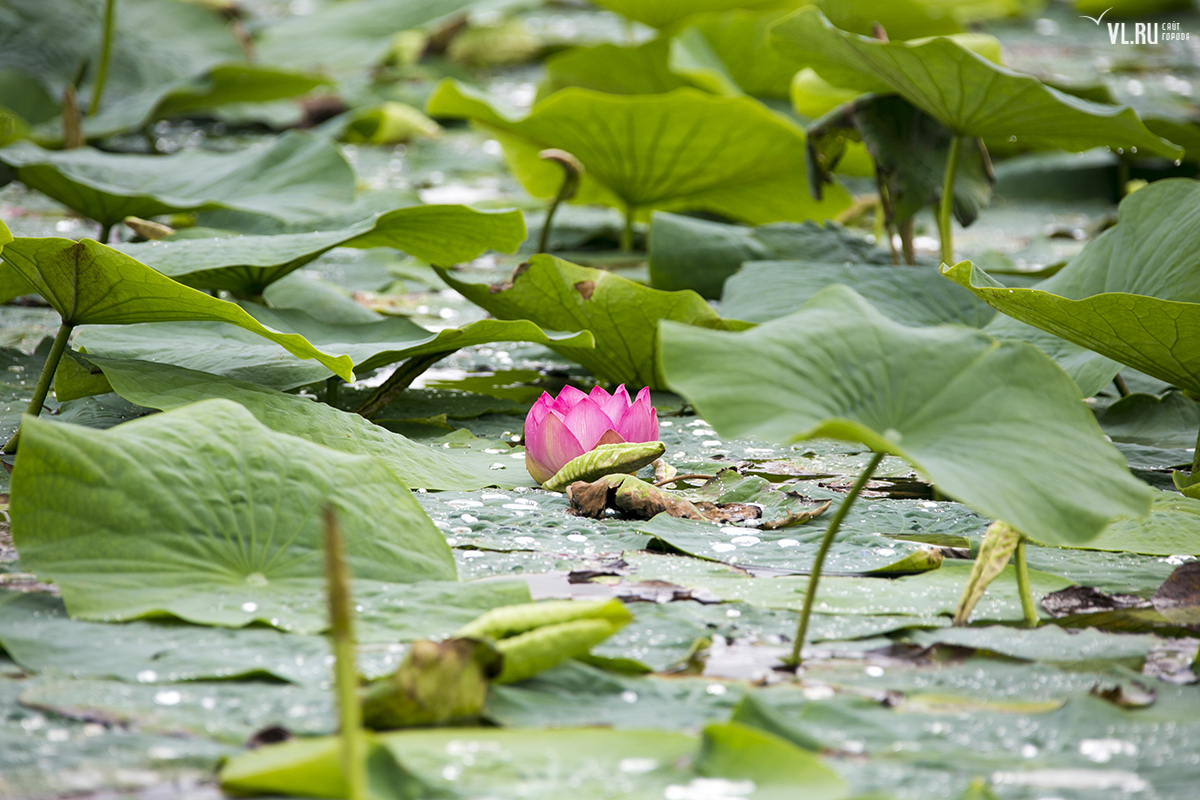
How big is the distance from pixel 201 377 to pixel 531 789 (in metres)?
0.74

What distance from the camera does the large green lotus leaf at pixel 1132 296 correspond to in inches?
41.4

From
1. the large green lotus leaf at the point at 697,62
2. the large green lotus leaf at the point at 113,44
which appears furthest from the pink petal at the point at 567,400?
the large green lotus leaf at the point at 113,44

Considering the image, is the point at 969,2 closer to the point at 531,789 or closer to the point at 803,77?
the point at 803,77

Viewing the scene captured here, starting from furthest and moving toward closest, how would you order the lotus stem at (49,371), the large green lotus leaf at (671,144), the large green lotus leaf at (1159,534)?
the large green lotus leaf at (671,144) < the lotus stem at (49,371) < the large green lotus leaf at (1159,534)

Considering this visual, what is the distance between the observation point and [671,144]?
7.21 feet

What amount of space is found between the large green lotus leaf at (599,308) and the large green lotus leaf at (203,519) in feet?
1.76

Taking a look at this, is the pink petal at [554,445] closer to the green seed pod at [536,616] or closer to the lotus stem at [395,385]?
the lotus stem at [395,385]

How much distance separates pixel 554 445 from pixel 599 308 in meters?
0.35

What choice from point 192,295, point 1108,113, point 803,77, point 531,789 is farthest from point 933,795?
point 803,77

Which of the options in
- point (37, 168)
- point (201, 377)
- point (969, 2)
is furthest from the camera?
point (969, 2)

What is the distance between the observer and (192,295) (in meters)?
1.04

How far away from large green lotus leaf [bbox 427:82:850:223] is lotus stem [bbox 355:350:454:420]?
0.86 m

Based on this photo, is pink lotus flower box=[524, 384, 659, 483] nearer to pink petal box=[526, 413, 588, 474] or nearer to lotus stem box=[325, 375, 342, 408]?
pink petal box=[526, 413, 588, 474]

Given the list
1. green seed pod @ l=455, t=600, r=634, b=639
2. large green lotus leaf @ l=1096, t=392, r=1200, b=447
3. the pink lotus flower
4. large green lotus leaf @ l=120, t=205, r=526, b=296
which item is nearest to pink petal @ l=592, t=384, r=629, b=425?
the pink lotus flower
